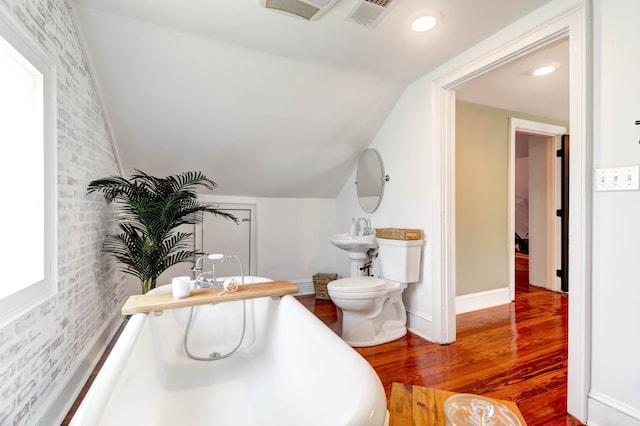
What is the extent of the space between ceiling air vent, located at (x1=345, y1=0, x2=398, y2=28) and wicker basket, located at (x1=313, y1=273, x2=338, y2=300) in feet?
8.23

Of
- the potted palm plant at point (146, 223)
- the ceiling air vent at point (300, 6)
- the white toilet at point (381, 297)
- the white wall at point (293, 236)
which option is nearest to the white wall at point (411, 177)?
the white toilet at point (381, 297)

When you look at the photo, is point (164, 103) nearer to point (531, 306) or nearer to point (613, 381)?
point (613, 381)

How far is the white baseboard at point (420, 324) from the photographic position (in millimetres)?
2301

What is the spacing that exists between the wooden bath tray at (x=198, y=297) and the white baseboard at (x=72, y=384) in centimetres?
49

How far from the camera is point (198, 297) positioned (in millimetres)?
1563

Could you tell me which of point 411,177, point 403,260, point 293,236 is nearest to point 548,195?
point 411,177

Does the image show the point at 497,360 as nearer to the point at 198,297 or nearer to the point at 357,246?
the point at 357,246

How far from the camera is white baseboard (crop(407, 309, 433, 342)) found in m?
2.30

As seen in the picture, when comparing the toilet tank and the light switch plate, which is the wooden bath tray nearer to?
the toilet tank

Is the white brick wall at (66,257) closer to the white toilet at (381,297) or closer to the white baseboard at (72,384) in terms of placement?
the white baseboard at (72,384)

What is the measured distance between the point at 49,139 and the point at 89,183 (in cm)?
59

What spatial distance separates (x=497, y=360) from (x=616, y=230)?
3.78ft

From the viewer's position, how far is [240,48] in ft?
6.48

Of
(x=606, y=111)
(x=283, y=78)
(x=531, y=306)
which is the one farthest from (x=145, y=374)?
(x=531, y=306)
